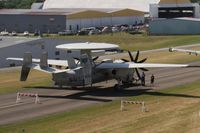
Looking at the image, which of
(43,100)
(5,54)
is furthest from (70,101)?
(5,54)

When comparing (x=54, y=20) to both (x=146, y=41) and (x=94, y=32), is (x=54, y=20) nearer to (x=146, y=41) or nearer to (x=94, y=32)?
(x=94, y=32)

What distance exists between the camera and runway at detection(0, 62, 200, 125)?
42.0 metres

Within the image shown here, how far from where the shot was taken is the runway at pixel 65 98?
42000mm

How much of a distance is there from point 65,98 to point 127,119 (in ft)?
36.9

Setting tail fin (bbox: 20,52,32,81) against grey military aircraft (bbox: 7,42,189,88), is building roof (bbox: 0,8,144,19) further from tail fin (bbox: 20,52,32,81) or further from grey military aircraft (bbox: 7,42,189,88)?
tail fin (bbox: 20,52,32,81)

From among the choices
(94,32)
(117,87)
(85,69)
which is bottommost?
(94,32)

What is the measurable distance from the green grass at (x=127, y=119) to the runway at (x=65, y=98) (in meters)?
1.90

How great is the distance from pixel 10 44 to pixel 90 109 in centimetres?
4511

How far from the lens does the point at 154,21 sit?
492 feet

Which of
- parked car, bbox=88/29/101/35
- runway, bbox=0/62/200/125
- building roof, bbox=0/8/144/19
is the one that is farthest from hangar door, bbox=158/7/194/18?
runway, bbox=0/62/200/125

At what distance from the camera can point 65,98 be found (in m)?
48.8

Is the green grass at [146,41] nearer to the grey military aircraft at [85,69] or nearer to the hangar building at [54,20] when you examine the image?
the hangar building at [54,20]

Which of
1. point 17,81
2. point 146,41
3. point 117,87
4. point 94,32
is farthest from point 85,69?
point 94,32

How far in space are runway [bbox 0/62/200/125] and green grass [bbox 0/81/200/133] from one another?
1.90 m
